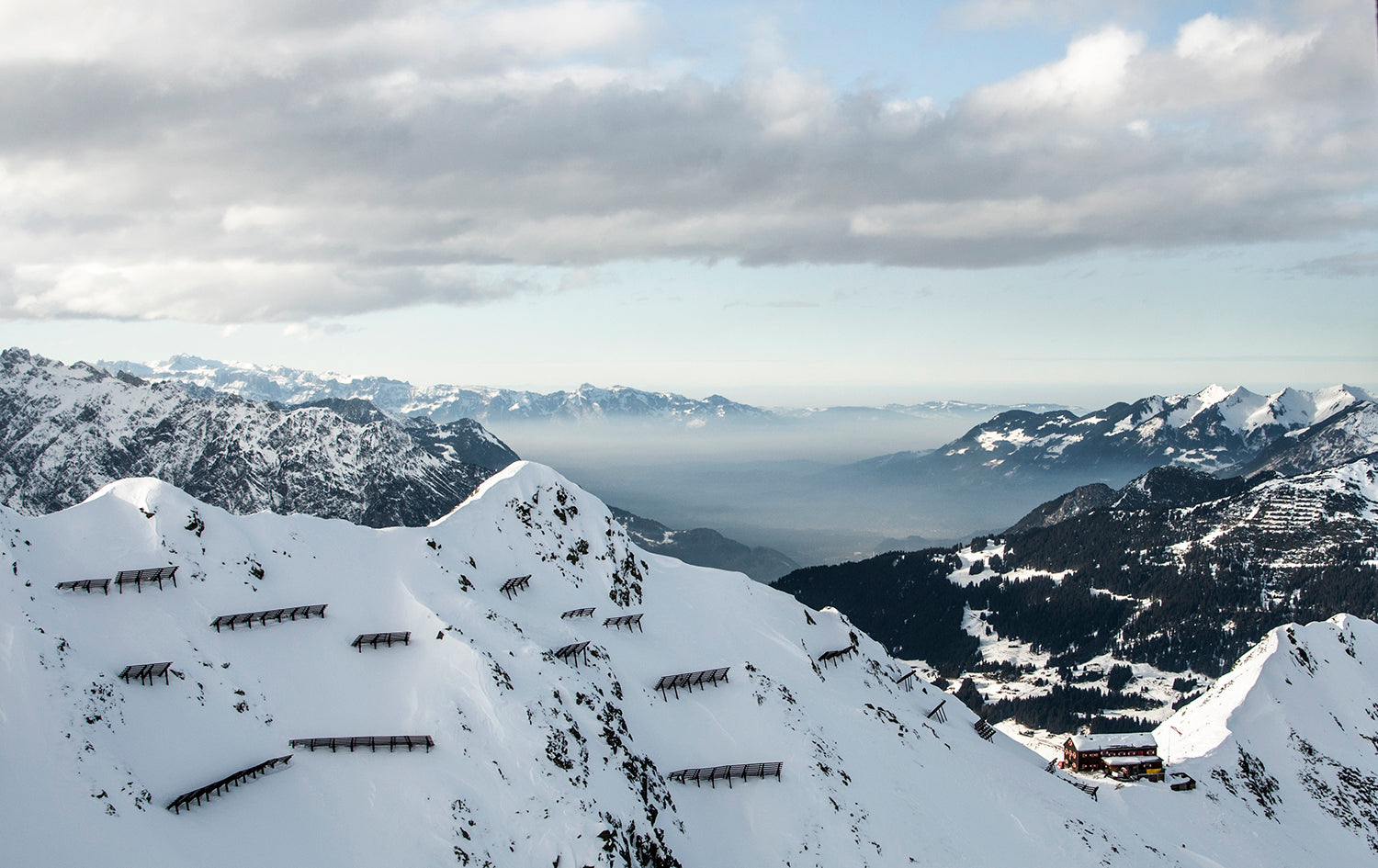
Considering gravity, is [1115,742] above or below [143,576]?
below

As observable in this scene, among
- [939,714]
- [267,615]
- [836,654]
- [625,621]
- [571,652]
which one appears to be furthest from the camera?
[939,714]

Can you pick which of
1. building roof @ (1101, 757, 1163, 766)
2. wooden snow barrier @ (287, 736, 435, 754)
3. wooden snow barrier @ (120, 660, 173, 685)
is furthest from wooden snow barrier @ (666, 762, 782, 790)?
building roof @ (1101, 757, 1163, 766)

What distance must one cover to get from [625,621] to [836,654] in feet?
99.9

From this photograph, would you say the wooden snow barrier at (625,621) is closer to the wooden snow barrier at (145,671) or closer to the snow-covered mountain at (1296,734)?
the wooden snow barrier at (145,671)

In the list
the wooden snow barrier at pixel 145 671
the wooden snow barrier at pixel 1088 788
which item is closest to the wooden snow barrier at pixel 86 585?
the wooden snow barrier at pixel 145 671

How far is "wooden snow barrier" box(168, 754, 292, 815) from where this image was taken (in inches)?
1738

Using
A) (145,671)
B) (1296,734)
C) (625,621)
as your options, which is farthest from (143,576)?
(1296,734)

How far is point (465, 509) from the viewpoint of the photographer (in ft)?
285

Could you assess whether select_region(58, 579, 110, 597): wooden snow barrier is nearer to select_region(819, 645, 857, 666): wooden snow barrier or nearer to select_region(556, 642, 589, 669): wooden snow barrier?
select_region(556, 642, 589, 669): wooden snow barrier

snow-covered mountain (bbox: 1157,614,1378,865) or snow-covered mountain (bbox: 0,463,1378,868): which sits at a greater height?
snow-covered mountain (bbox: 0,463,1378,868)

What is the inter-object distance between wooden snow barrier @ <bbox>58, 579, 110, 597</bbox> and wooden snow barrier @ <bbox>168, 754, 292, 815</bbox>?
18.9 metres

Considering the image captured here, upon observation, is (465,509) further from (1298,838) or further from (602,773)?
(1298,838)

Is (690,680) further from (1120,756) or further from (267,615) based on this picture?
(1120,756)

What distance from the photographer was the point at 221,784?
46.8m
